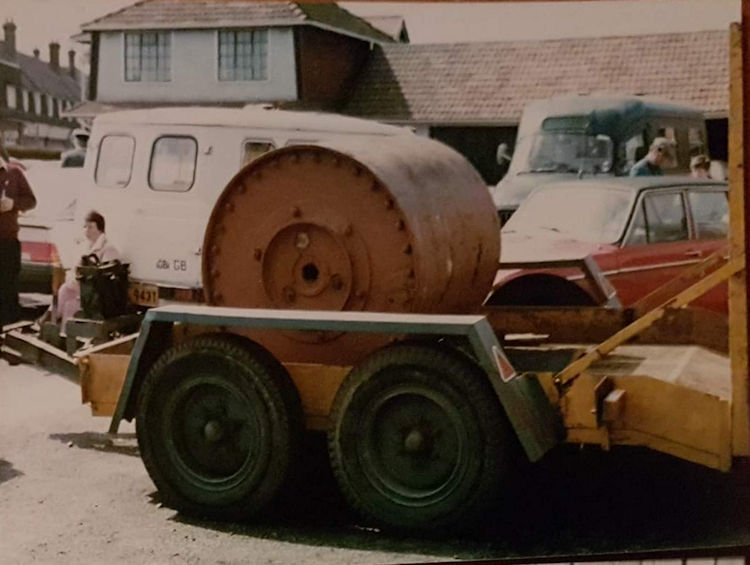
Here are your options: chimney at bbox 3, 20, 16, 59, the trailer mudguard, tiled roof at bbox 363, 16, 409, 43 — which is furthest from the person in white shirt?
tiled roof at bbox 363, 16, 409, 43

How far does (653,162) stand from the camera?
3.47 meters

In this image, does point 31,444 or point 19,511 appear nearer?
point 19,511

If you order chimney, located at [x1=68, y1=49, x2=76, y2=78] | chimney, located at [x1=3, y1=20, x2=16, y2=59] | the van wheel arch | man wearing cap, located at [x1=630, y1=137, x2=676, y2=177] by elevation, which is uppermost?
chimney, located at [x1=3, y1=20, x2=16, y2=59]

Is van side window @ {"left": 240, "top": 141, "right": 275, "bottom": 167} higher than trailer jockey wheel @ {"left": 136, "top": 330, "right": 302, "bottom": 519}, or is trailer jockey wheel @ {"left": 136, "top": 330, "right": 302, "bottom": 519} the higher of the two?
van side window @ {"left": 240, "top": 141, "right": 275, "bottom": 167}

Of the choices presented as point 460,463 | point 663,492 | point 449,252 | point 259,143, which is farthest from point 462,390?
point 259,143

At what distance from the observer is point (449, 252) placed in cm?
283

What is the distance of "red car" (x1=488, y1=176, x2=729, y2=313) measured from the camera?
3309mm

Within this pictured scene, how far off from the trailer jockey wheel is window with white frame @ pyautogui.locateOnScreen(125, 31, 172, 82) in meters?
0.81

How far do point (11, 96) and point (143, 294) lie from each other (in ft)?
2.28

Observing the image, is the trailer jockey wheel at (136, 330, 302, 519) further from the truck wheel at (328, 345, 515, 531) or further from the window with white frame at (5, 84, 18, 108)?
the window with white frame at (5, 84, 18, 108)

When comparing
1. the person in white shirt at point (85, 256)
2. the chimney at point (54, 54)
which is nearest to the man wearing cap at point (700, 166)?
the person in white shirt at point (85, 256)

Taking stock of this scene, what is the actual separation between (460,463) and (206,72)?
1391mm

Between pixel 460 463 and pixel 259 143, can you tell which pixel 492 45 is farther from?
pixel 460 463

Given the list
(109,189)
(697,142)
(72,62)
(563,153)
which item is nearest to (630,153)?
(563,153)
